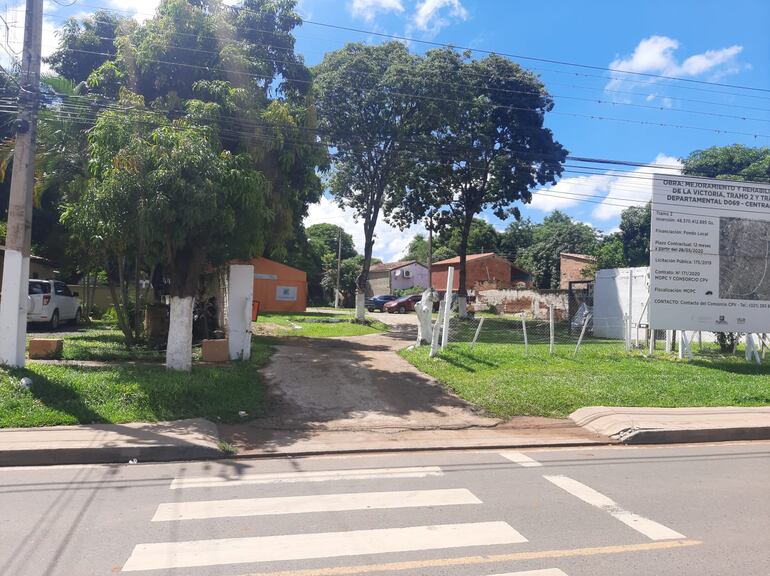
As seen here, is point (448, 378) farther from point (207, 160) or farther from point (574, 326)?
point (574, 326)

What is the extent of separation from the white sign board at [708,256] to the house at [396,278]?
158 ft

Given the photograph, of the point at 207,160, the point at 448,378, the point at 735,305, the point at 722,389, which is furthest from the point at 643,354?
the point at 207,160

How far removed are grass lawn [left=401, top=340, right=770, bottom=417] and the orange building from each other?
77.1 ft

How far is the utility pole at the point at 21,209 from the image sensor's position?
9.91m

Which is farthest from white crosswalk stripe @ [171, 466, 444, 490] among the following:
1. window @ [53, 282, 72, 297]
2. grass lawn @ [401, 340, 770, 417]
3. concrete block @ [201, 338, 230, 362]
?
window @ [53, 282, 72, 297]

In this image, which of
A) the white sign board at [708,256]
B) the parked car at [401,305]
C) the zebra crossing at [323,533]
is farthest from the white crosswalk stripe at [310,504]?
the parked car at [401,305]

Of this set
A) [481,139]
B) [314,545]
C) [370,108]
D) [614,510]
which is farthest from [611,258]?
[314,545]

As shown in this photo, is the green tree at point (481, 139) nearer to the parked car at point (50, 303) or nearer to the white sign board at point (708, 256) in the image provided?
the white sign board at point (708, 256)

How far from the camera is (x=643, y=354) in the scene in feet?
52.2

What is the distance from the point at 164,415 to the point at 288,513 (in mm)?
4281

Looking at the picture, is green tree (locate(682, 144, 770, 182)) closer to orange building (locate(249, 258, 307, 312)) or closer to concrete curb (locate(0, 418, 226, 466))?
orange building (locate(249, 258, 307, 312))

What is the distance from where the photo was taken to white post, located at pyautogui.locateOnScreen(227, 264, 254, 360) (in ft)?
42.2

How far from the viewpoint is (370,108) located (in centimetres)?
2486

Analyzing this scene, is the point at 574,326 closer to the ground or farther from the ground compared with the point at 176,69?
closer to the ground
